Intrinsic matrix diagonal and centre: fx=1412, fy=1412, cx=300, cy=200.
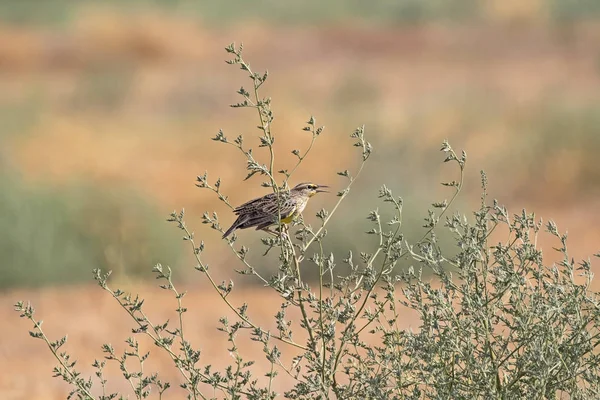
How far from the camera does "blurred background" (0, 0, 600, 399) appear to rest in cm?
1430

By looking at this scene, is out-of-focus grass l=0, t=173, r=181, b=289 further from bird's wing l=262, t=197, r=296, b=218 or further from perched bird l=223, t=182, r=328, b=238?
bird's wing l=262, t=197, r=296, b=218

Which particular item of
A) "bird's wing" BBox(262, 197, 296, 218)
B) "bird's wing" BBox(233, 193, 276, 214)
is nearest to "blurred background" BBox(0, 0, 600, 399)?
"bird's wing" BBox(233, 193, 276, 214)

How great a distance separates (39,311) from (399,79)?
2575 centimetres

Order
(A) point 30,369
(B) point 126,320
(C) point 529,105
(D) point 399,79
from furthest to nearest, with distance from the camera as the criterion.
Answer: (D) point 399,79
(C) point 529,105
(B) point 126,320
(A) point 30,369

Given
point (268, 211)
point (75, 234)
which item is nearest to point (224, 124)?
point (75, 234)

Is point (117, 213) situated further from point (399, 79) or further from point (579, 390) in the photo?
point (399, 79)

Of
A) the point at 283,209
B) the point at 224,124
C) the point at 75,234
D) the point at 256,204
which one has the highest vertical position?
the point at 224,124

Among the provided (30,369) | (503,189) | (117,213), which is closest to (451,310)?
(30,369)

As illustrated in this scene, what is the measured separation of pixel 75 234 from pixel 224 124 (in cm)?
1242

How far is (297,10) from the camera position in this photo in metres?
50.2

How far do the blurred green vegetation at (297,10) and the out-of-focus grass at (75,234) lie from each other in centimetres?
3207

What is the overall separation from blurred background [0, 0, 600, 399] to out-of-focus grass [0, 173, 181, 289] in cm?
2

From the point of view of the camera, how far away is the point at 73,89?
1359 inches

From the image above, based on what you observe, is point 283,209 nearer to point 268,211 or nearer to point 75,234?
point 268,211
